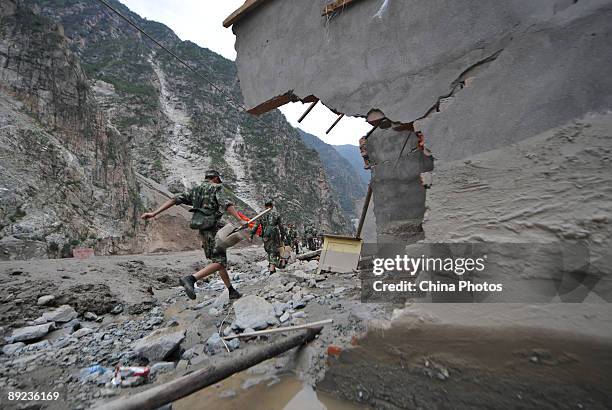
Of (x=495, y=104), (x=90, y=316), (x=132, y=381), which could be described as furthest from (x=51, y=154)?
(x=495, y=104)

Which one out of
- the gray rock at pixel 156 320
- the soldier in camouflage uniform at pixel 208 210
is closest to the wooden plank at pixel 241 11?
the soldier in camouflage uniform at pixel 208 210

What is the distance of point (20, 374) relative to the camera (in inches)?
83.2

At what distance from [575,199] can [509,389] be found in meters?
0.92

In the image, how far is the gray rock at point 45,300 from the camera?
3418mm

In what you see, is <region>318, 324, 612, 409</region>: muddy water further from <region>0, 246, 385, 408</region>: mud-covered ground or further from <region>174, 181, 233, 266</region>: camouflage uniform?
<region>174, 181, 233, 266</region>: camouflage uniform

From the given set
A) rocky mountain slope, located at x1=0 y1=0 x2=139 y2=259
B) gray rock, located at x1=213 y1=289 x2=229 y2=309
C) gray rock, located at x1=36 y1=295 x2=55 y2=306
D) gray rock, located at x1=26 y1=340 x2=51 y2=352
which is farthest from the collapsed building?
rocky mountain slope, located at x1=0 y1=0 x2=139 y2=259

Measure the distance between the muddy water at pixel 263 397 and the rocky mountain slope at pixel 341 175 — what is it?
71.6m

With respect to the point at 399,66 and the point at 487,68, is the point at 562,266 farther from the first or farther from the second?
the point at 399,66

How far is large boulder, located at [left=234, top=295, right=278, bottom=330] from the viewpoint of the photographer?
2484 mm

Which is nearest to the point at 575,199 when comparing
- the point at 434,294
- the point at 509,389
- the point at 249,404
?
the point at 434,294

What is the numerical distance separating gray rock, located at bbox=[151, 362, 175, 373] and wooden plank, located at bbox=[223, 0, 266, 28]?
306cm

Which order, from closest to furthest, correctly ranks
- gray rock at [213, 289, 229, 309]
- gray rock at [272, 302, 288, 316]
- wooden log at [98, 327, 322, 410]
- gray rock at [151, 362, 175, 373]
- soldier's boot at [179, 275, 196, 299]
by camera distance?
1. wooden log at [98, 327, 322, 410]
2. gray rock at [151, 362, 175, 373]
3. gray rock at [272, 302, 288, 316]
4. soldier's boot at [179, 275, 196, 299]
5. gray rock at [213, 289, 229, 309]

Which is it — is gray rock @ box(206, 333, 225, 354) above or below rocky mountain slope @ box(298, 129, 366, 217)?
below

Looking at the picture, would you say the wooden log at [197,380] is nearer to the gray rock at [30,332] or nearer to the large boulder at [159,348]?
the large boulder at [159,348]
